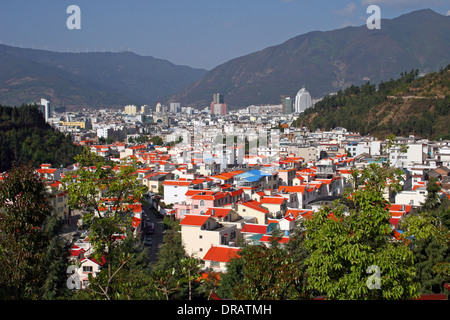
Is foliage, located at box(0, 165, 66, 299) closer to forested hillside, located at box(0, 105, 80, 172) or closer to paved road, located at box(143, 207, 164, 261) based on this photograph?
paved road, located at box(143, 207, 164, 261)

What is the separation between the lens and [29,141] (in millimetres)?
22344

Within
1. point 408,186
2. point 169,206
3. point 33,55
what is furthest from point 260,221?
point 33,55

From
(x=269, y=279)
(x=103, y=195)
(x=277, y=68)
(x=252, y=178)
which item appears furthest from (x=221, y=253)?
(x=277, y=68)

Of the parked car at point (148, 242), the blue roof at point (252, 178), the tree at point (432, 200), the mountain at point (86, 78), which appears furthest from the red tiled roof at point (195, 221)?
the mountain at point (86, 78)

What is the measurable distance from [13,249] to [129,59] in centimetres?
17575

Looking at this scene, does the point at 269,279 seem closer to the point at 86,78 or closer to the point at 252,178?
the point at 252,178

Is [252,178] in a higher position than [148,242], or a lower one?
higher

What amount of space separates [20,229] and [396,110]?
29109 mm

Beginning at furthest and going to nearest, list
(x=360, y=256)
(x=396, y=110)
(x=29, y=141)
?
(x=396, y=110), (x=29, y=141), (x=360, y=256)

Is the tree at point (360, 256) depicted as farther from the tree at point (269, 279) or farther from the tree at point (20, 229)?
the tree at point (20, 229)


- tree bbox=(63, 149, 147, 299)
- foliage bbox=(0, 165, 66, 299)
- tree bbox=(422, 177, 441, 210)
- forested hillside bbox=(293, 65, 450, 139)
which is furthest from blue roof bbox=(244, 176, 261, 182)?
forested hillside bbox=(293, 65, 450, 139)

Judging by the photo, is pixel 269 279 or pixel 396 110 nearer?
pixel 269 279

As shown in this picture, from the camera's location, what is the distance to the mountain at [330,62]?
371 ft
